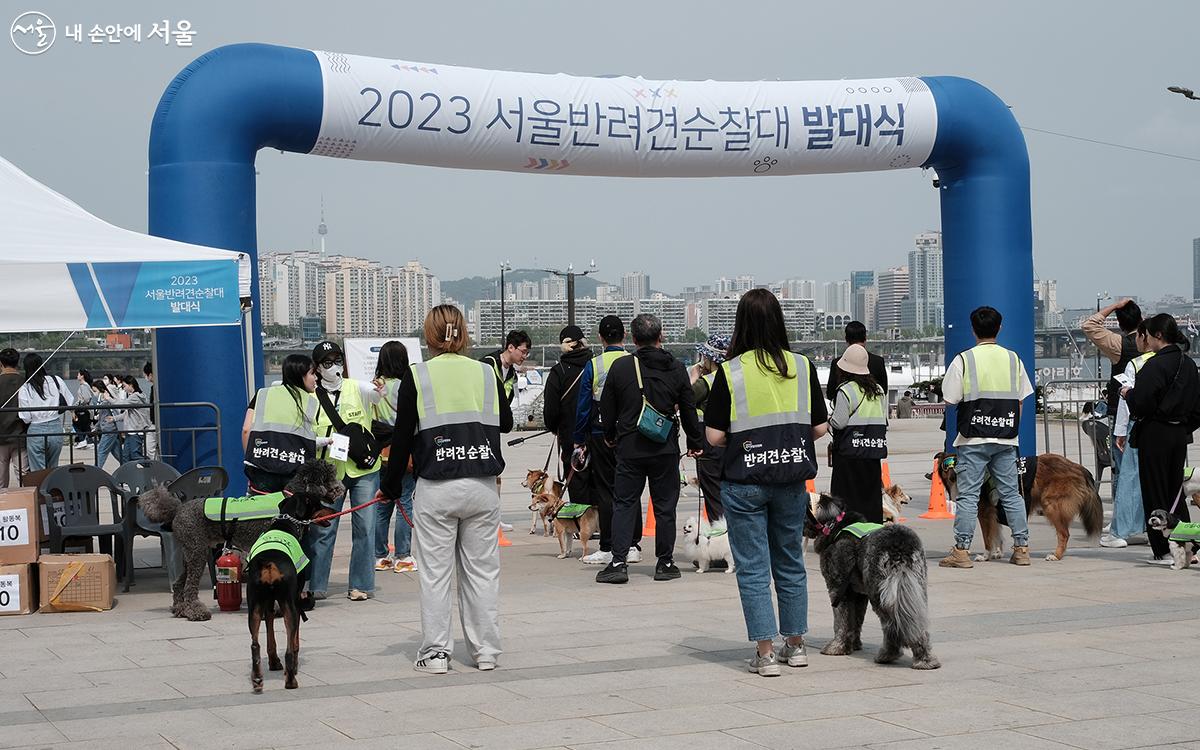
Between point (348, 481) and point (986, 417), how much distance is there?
4.54 meters

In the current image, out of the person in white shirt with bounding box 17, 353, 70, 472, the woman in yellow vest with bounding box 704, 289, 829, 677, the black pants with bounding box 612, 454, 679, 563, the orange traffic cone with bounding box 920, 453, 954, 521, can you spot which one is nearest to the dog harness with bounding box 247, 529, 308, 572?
the woman in yellow vest with bounding box 704, 289, 829, 677

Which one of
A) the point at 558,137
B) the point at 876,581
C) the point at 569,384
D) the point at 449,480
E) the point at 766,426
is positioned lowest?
the point at 876,581

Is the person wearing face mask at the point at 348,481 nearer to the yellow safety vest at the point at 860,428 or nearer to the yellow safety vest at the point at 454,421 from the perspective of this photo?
the yellow safety vest at the point at 454,421

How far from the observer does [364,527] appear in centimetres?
870

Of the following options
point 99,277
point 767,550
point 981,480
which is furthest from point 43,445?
point 767,550

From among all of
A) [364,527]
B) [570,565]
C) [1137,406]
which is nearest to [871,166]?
[1137,406]

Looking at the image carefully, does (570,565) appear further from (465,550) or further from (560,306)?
(560,306)

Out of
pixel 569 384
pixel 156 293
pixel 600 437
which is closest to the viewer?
pixel 156 293

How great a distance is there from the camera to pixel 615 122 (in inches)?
505

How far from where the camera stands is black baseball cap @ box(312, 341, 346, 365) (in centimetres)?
871

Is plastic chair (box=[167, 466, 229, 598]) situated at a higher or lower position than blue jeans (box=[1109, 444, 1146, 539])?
higher

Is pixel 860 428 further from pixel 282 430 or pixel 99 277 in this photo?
pixel 99 277

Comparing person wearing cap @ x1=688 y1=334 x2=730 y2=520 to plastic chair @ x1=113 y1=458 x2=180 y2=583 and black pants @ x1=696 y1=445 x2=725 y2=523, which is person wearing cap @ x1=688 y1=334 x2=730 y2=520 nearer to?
black pants @ x1=696 y1=445 x2=725 y2=523

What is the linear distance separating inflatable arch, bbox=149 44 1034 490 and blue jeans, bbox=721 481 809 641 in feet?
19.8
